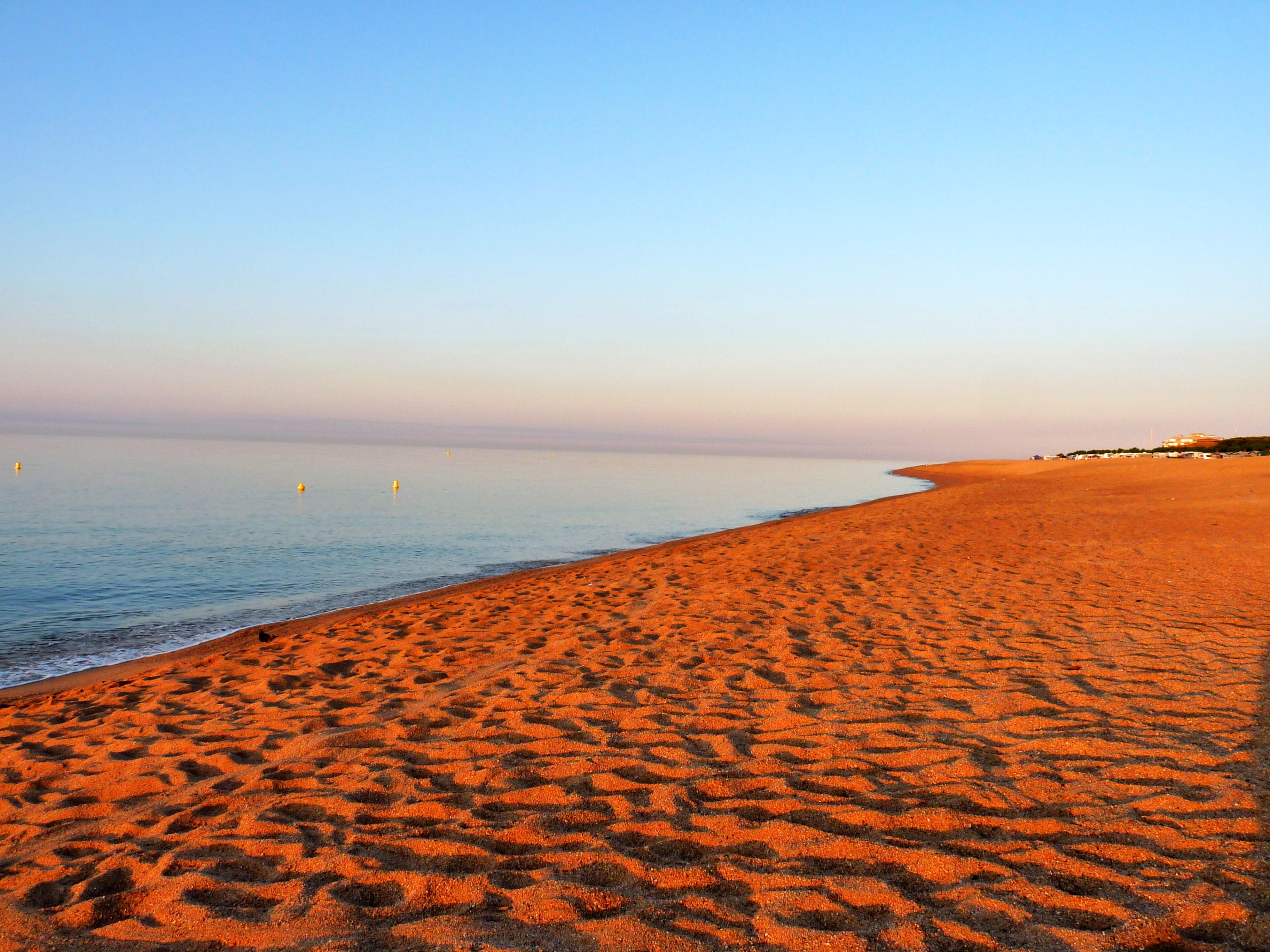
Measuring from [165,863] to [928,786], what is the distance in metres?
3.88

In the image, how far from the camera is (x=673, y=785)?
404 centimetres

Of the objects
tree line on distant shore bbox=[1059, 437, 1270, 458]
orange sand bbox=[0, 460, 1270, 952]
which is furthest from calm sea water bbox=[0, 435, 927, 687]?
tree line on distant shore bbox=[1059, 437, 1270, 458]

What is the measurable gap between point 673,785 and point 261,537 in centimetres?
1893

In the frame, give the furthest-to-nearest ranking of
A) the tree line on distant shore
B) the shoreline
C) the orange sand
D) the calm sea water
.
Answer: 1. the tree line on distant shore
2. the calm sea water
3. the shoreline
4. the orange sand

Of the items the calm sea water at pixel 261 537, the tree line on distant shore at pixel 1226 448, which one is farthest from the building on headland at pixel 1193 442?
the calm sea water at pixel 261 537

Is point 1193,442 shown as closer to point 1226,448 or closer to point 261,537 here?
point 1226,448

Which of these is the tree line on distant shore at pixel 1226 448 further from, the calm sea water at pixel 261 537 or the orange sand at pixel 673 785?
the orange sand at pixel 673 785

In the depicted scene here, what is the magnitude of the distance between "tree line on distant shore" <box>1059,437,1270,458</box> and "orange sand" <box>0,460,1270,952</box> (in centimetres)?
6678

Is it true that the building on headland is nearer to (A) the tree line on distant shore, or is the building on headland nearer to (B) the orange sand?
(A) the tree line on distant shore

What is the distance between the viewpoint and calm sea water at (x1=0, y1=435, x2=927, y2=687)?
10.8 meters

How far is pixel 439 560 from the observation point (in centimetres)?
1692

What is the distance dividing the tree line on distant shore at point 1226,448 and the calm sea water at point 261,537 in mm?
32700

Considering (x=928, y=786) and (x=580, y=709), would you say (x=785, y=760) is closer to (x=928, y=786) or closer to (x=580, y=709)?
(x=928, y=786)

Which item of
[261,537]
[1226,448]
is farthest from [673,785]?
[1226,448]
